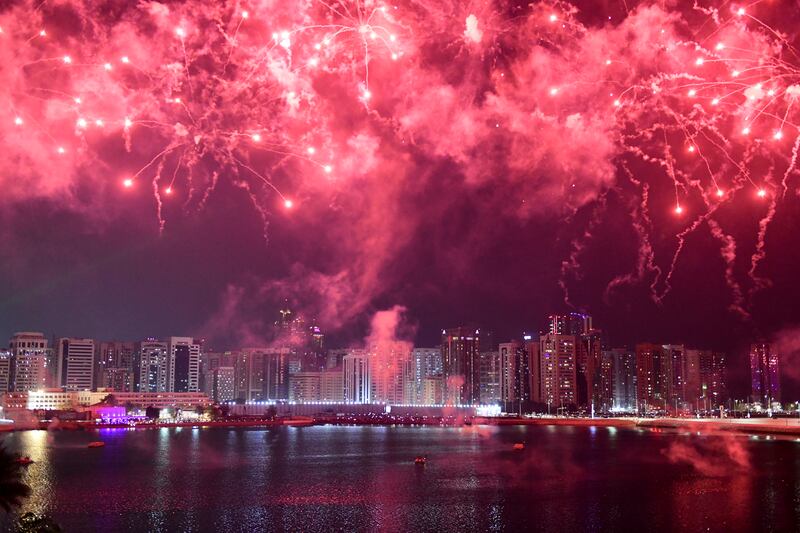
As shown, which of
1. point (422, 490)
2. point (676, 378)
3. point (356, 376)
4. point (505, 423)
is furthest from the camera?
point (356, 376)

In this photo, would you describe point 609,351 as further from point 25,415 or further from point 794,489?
point 794,489

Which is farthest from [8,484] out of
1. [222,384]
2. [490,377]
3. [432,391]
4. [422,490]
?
[222,384]

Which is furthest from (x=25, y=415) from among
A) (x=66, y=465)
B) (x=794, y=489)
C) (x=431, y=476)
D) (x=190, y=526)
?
(x=794, y=489)

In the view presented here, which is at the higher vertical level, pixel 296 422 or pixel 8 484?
pixel 8 484

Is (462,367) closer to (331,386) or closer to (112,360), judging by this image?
(331,386)

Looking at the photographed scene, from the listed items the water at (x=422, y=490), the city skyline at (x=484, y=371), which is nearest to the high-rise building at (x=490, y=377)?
the city skyline at (x=484, y=371)

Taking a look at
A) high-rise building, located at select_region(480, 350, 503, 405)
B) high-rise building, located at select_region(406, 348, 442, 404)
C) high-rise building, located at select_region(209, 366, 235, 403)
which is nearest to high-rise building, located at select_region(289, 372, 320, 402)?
high-rise building, located at select_region(209, 366, 235, 403)

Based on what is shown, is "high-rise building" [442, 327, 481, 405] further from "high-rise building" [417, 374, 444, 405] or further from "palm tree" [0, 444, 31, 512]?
"palm tree" [0, 444, 31, 512]
